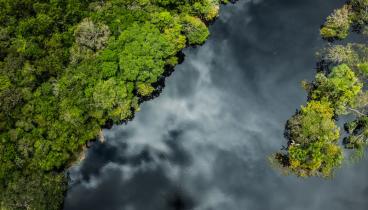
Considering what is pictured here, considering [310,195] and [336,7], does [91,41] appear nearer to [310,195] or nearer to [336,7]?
[310,195]

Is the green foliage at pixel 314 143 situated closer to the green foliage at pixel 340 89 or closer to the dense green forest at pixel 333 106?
the dense green forest at pixel 333 106

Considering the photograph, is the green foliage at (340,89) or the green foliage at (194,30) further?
the green foliage at (194,30)

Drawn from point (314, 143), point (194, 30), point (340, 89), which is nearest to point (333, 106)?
point (340, 89)

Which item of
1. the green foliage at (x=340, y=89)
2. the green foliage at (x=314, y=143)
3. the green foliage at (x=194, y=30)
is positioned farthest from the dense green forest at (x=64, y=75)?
the green foliage at (x=340, y=89)

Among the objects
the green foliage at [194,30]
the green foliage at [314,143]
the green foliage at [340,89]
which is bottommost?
the green foliage at [314,143]

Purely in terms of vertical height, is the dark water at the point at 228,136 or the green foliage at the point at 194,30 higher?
the green foliage at the point at 194,30
